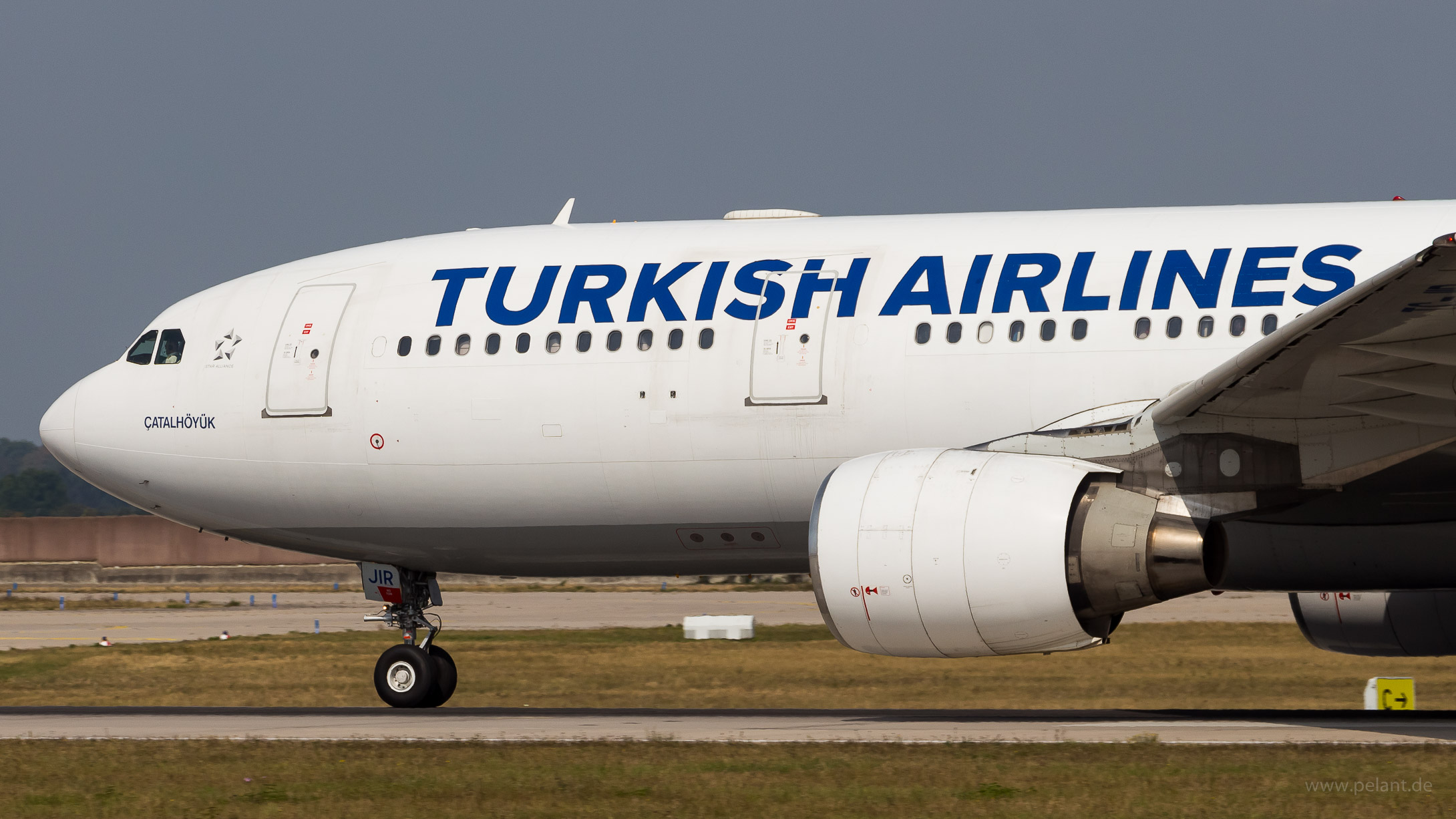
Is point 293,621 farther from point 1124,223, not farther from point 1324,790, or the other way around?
point 1324,790

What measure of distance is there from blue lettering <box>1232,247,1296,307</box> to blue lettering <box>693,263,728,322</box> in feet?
14.7

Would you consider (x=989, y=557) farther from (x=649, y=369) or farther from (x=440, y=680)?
(x=440, y=680)

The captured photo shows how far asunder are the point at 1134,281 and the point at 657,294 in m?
4.25

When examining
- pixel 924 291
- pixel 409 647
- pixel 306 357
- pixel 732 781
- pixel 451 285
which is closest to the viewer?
pixel 732 781

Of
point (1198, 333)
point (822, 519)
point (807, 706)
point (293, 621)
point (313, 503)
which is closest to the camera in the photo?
point (822, 519)

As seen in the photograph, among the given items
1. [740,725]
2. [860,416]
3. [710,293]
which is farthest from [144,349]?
[860,416]

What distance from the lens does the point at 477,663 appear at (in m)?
29.0

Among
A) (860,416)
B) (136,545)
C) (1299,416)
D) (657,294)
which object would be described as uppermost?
(136,545)

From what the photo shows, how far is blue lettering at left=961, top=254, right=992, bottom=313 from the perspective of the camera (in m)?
15.2

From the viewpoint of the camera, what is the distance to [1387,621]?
16.1m

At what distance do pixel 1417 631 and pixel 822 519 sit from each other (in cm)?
615

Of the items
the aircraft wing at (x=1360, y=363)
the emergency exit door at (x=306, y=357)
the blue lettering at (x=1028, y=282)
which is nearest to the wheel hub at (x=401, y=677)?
the emergency exit door at (x=306, y=357)

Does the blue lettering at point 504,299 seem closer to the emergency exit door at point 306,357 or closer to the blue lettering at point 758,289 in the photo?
the emergency exit door at point 306,357

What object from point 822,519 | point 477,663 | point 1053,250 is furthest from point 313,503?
point 477,663
